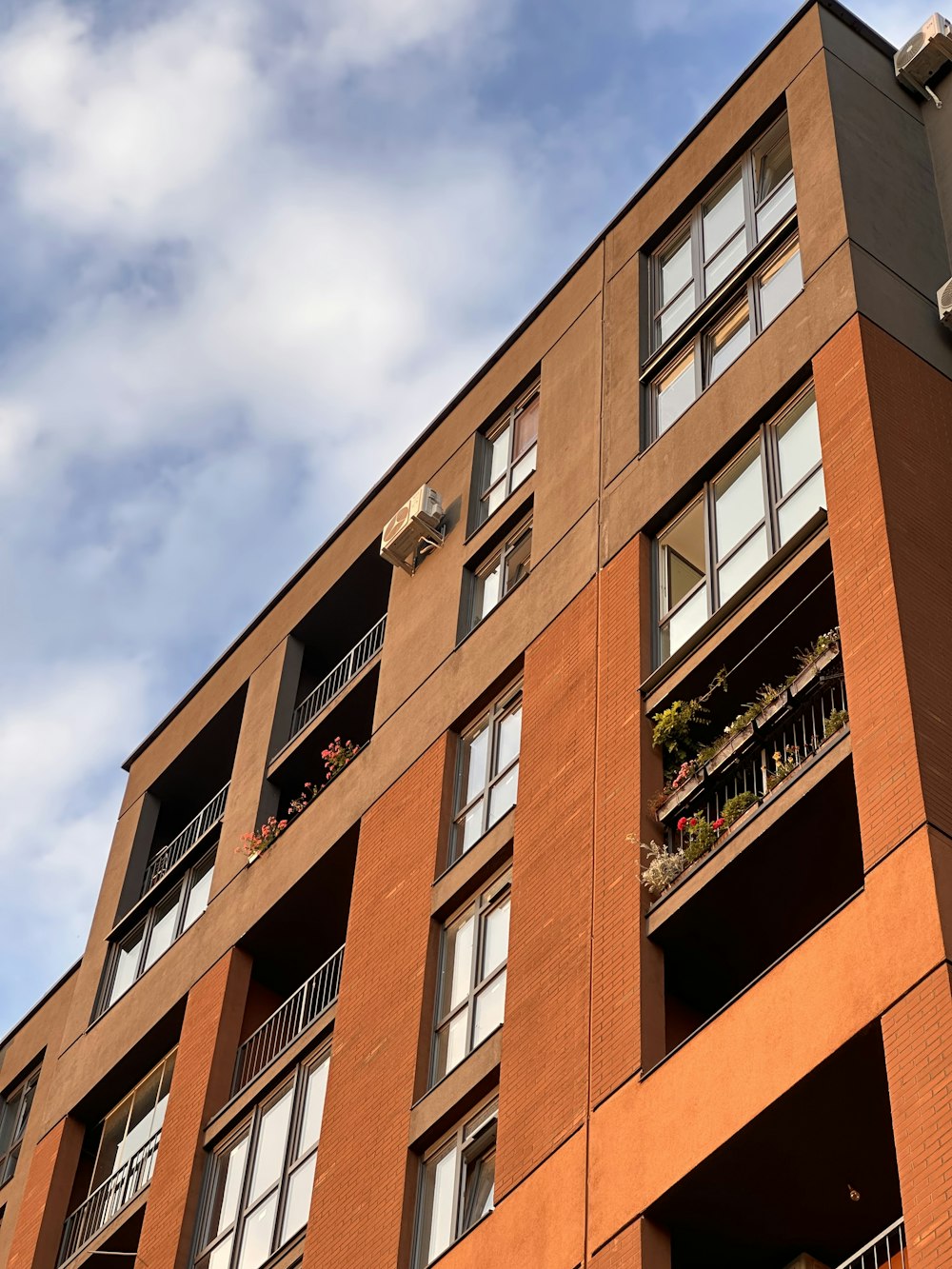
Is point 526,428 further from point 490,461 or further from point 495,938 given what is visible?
point 495,938

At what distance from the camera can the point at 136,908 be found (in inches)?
1244

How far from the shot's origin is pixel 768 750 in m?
19.1

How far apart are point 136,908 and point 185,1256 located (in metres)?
8.56

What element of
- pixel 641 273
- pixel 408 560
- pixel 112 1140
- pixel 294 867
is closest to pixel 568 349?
pixel 641 273

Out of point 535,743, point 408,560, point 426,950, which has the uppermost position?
point 408,560

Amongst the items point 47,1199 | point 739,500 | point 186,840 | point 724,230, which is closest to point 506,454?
point 724,230

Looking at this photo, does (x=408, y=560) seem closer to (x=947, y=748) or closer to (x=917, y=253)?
(x=917, y=253)

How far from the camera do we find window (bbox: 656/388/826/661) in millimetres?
21000

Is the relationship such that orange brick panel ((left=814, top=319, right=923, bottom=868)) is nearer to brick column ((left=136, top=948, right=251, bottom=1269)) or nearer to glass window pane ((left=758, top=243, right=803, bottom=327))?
glass window pane ((left=758, top=243, right=803, bottom=327))

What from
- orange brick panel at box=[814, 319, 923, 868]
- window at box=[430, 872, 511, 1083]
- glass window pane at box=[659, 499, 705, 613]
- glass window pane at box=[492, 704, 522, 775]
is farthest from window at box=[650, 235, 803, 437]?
window at box=[430, 872, 511, 1083]

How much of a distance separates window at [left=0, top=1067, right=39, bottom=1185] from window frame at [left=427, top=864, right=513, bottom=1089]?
1494 centimetres

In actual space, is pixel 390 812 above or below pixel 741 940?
above

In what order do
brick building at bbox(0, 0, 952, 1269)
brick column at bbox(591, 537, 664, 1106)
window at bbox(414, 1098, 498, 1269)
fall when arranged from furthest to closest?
window at bbox(414, 1098, 498, 1269), brick column at bbox(591, 537, 664, 1106), brick building at bbox(0, 0, 952, 1269)

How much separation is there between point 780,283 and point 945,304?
2.49m
